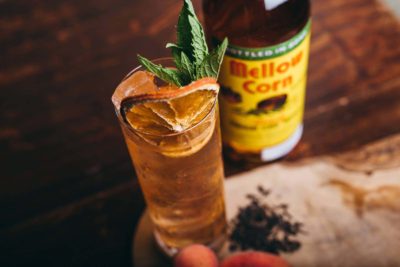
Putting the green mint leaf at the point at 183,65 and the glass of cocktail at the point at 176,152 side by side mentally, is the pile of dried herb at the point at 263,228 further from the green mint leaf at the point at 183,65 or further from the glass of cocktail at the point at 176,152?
the green mint leaf at the point at 183,65

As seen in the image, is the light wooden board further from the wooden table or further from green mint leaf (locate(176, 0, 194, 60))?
green mint leaf (locate(176, 0, 194, 60))

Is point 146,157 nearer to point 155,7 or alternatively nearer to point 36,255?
point 36,255

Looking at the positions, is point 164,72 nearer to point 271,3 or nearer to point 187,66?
point 187,66

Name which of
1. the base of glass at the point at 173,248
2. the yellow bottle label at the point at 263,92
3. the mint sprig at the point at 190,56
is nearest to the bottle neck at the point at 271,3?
the yellow bottle label at the point at 263,92

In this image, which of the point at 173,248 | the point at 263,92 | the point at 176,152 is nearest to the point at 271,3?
the point at 263,92

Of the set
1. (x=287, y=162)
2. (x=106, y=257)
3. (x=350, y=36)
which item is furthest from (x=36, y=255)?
(x=350, y=36)
